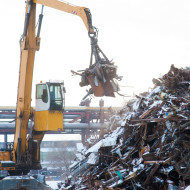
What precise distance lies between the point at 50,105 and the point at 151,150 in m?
4.97

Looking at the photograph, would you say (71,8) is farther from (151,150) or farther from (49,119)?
(151,150)

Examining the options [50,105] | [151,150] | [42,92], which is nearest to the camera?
[151,150]

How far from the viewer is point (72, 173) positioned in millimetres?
10430

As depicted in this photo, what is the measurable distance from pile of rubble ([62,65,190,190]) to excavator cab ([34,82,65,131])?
1924mm

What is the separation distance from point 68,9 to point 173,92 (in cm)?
526

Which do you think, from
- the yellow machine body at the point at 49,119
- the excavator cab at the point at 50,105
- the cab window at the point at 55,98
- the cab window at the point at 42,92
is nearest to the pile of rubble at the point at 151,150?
the yellow machine body at the point at 49,119

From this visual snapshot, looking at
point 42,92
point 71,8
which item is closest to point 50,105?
point 42,92

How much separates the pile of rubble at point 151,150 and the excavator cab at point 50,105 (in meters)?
1.92

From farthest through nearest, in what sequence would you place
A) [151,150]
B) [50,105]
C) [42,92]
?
1. [42,92]
2. [50,105]
3. [151,150]

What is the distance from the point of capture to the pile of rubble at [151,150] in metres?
6.53

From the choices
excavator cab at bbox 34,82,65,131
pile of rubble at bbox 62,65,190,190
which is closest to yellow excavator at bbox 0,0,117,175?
excavator cab at bbox 34,82,65,131

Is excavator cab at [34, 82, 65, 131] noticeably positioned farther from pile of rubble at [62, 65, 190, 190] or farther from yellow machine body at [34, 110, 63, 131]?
pile of rubble at [62, 65, 190, 190]

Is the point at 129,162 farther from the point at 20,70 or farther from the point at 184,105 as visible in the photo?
the point at 20,70

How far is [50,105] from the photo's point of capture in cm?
1120
